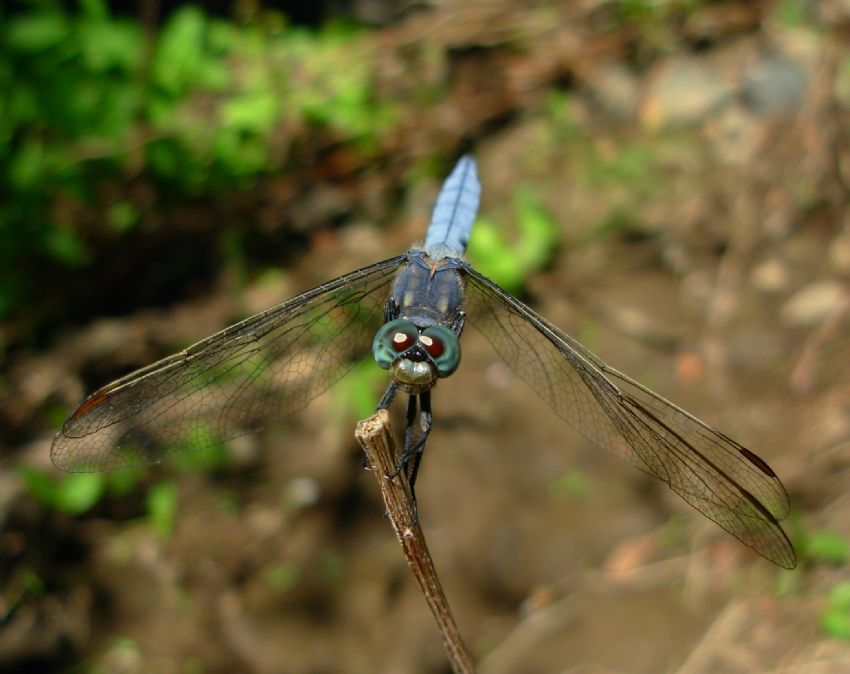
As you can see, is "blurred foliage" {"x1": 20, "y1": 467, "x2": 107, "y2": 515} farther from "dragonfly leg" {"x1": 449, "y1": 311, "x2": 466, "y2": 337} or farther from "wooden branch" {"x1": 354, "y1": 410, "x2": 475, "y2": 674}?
"wooden branch" {"x1": 354, "y1": 410, "x2": 475, "y2": 674}

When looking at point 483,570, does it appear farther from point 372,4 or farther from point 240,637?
point 372,4

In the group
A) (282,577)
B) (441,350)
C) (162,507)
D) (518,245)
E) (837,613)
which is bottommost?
(837,613)

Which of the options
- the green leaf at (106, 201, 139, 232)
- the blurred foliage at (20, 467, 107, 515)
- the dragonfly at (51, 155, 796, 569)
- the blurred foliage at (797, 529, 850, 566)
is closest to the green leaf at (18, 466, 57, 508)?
the blurred foliage at (20, 467, 107, 515)

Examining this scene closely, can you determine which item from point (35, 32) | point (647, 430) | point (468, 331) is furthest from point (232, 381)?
point (35, 32)

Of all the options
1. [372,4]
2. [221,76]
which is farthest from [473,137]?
[221,76]

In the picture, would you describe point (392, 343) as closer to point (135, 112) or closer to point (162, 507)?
point (162, 507)

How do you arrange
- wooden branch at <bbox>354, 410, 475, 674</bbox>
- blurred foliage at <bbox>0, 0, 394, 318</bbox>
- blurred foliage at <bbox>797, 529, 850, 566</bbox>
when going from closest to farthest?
Answer: wooden branch at <bbox>354, 410, 475, 674</bbox>, blurred foliage at <bbox>797, 529, 850, 566</bbox>, blurred foliage at <bbox>0, 0, 394, 318</bbox>
